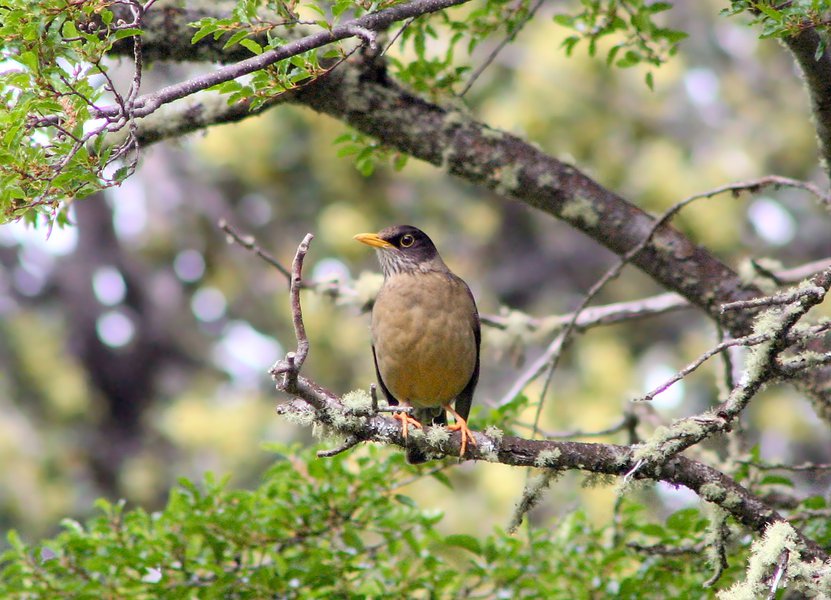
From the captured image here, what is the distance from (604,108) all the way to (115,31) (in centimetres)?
1064

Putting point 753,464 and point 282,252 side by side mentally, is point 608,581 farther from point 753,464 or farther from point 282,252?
point 282,252

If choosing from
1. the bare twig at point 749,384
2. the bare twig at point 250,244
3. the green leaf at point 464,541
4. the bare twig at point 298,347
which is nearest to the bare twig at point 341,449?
the bare twig at point 298,347

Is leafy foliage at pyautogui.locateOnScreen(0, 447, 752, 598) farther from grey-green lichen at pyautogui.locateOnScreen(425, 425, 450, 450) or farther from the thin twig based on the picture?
the thin twig

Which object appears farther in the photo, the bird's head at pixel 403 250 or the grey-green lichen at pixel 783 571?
the bird's head at pixel 403 250

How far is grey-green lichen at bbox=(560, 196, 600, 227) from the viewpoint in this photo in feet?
16.2

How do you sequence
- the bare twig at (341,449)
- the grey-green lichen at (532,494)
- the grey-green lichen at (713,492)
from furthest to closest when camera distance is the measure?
the grey-green lichen at (532,494)
the grey-green lichen at (713,492)
the bare twig at (341,449)

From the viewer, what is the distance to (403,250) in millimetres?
6098

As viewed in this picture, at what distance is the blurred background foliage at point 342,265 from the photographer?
40.0 ft

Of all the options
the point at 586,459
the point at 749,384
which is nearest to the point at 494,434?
the point at 586,459

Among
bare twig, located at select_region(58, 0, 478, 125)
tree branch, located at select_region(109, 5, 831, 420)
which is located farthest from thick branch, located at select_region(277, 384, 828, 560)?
tree branch, located at select_region(109, 5, 831, 420)

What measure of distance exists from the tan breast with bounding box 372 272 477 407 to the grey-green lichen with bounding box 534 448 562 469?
78.1 inches

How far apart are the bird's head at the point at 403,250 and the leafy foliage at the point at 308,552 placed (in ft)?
5.82

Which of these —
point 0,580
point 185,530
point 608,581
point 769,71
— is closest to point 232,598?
point 185,530

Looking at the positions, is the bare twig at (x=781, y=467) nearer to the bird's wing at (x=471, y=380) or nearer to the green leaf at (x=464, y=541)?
the green leaf at (x=464, y=541)
